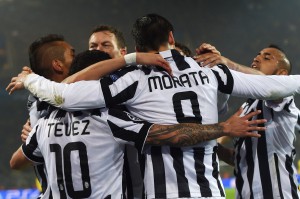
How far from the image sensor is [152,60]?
2615mm

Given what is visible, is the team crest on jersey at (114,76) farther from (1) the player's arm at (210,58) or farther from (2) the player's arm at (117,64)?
(1) the player's arm at (210,58)

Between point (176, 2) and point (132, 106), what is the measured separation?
995 cm

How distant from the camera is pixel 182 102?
103 inches

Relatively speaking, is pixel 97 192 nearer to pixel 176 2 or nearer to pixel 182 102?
pixel 182 102

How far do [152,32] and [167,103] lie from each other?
1.31 feet

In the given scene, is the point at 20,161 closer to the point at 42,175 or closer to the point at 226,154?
the point at 42,175

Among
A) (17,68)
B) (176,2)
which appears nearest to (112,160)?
(17,68)

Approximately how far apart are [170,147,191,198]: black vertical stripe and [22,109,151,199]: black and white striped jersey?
17 cm

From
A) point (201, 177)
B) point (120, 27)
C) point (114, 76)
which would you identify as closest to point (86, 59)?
point (114, 76)

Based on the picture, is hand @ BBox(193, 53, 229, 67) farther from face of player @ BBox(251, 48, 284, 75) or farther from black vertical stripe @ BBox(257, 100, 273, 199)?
face of player @ BBox(251, 48, 284, 75)

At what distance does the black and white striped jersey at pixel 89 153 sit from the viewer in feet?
8.53

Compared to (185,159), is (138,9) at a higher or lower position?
higher

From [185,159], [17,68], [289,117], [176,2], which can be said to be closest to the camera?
[185,159]

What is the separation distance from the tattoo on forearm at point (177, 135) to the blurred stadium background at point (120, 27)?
28.5 feet
